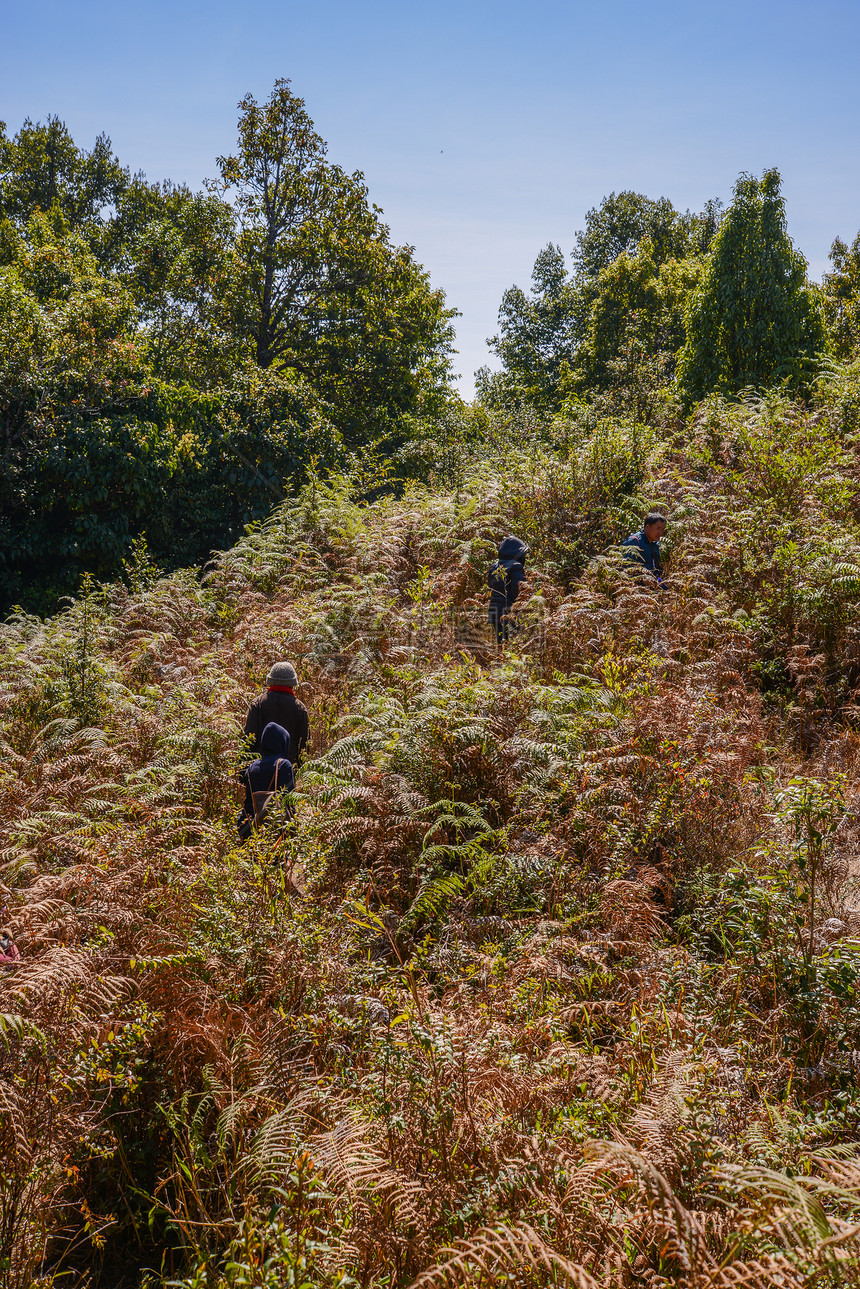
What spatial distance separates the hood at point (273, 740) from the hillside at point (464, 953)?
0.34 meters

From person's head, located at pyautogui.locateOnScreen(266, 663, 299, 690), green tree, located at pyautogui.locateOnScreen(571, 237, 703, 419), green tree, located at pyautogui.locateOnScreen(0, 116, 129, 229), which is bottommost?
person's head, located at pyautogui.locateOnScreen(266, 663, 299, 690)

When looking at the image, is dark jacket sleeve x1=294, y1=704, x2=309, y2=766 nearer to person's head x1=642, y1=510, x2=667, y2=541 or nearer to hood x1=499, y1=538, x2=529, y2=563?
hood x1=499, y1=538, x2=529, y2=563

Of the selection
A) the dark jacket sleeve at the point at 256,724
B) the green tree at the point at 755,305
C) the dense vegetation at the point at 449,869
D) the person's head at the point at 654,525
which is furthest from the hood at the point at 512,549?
the green tree at the point at 755,305

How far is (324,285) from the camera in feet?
70.1

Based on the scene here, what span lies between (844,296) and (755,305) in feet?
61.2

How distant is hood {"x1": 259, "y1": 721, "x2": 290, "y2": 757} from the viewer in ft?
20.7

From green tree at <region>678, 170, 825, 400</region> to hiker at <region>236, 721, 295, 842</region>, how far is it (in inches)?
511

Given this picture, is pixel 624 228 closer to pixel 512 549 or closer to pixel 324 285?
pixel 324 285

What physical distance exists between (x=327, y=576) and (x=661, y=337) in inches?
873

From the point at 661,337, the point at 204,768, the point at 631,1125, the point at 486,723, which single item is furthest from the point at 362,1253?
the point at 661,337

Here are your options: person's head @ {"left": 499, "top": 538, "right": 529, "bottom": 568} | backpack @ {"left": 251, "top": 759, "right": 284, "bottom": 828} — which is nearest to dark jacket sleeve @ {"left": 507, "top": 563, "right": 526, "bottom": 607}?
person's head @ {"left": 499, "top": 538, "right": 529, "bottom": 568}

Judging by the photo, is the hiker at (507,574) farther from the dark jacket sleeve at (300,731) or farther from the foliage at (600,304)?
the foliage at (600,304)

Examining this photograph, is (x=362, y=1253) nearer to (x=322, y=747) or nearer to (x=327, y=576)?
(x=322, y=747)

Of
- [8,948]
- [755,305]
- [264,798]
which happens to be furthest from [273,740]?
[755,305]
